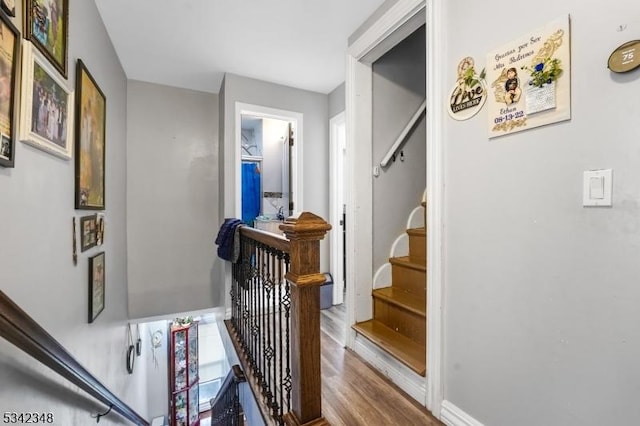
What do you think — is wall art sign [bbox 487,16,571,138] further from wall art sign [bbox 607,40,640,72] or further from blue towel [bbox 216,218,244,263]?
blue towel [bbox 216,218,244,263]

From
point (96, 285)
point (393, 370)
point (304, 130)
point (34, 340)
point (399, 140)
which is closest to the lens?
point (34, 340)

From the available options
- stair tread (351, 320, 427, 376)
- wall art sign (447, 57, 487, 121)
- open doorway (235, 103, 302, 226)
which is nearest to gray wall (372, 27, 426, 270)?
stair tread (351, 320, 427, 376)

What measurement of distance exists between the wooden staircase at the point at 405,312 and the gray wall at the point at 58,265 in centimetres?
166

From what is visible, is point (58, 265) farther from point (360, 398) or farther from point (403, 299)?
point (403, 299)

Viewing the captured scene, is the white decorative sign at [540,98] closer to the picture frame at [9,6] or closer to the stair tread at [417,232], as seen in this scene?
the stair tread at [417,232]

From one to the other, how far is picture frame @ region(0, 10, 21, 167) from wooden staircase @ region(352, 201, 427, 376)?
1990mm

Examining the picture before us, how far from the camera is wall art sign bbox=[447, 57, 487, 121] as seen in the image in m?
1.28

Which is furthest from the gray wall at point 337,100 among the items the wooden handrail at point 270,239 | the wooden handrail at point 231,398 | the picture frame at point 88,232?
the wooden handrail at point 231,398

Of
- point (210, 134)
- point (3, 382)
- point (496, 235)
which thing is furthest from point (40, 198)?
point (210, 134)

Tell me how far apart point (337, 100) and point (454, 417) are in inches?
120

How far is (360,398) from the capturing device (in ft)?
5.40

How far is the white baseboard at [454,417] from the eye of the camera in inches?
52.0

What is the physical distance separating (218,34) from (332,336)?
107 inches

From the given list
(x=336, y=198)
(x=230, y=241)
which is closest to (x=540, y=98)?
(x=230, y=241)
